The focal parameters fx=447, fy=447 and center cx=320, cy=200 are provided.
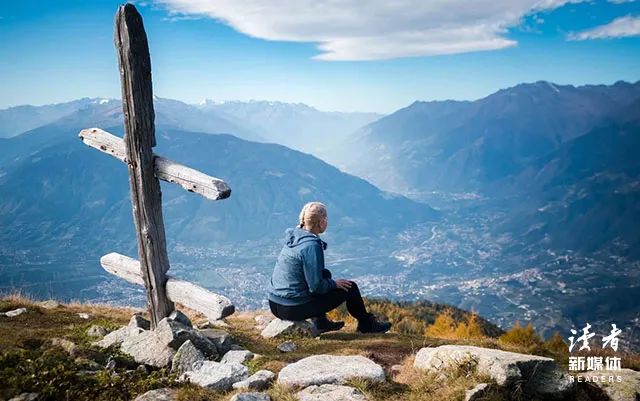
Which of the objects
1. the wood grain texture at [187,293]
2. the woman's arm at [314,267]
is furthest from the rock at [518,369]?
the wood grain texture at [187,293]

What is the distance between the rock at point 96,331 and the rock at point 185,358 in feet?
9.83

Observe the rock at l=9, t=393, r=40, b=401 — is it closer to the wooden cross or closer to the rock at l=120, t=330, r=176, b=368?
the rock at l=120, t=330, r=176, b=368

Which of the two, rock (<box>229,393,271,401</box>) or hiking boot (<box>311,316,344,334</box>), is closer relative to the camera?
rock (<box>229,393,271,401</box>)

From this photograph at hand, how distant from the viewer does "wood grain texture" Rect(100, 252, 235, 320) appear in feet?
24.1

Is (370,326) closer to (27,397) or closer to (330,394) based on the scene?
(330,394)

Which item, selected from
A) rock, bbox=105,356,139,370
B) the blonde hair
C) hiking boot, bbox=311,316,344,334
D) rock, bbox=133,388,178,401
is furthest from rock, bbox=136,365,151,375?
hiking boot, bbox=311,316,344,334

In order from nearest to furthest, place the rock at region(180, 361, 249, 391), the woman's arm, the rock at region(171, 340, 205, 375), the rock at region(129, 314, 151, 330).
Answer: the rock at region(180, 361, 249, 391) → the rock at region(171, 340, 205, 375) → the woman's arm → the rock at region(129, 314, 151, 330)

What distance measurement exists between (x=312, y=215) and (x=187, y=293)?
266cm

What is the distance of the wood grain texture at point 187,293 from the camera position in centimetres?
735

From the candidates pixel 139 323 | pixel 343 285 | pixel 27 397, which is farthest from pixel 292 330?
pixel 27 397

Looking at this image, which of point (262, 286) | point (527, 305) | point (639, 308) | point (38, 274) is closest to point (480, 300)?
point (527, 305)

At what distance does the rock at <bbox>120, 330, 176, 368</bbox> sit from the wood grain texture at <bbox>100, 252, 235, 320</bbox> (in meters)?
0.82

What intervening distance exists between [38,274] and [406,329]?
208810 mm

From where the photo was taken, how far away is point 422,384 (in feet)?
19.1
